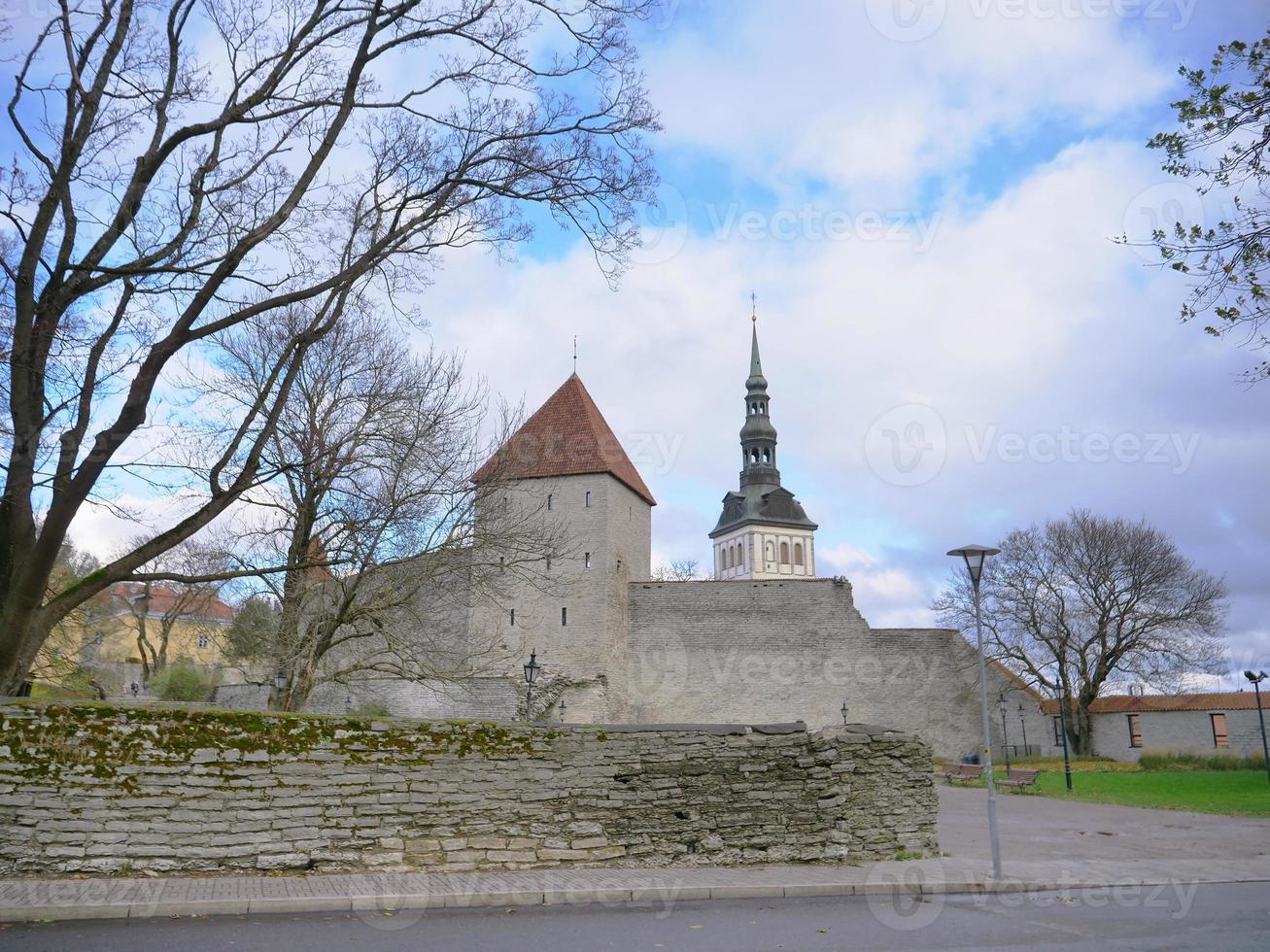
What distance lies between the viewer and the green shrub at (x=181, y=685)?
32.2m

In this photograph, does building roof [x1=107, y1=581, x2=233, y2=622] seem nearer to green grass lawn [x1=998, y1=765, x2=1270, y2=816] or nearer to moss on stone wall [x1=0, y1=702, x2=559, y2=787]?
moss on stone wall [x1=0, y1=702, x2=559, y2=787]

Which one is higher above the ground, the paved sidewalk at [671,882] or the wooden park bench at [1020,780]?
the paved sidewalk at [671,882]

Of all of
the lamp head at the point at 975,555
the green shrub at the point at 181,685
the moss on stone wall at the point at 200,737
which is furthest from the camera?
the green shrub at the point at 181,685

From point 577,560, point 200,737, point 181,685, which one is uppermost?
point 577,560

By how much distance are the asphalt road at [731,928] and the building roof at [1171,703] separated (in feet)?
103

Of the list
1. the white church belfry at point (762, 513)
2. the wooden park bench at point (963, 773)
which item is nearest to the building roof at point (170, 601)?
the wooden park bench at point (963, 773)

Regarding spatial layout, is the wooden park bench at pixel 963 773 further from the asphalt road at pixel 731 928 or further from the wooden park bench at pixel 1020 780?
the asphalt road at pixel 731 928

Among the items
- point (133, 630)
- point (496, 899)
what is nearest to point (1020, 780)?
point (496, 899)

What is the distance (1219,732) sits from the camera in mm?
36500

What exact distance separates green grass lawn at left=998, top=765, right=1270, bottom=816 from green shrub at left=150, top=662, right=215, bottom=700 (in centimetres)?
2583

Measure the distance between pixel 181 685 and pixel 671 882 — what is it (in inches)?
1131

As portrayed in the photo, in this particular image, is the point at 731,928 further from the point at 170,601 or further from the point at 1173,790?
the point at 170,601

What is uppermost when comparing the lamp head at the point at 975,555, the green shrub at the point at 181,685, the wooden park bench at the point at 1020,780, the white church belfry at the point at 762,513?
the white church belfry at the point at 762,513

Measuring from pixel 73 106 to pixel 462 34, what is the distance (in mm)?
3952
